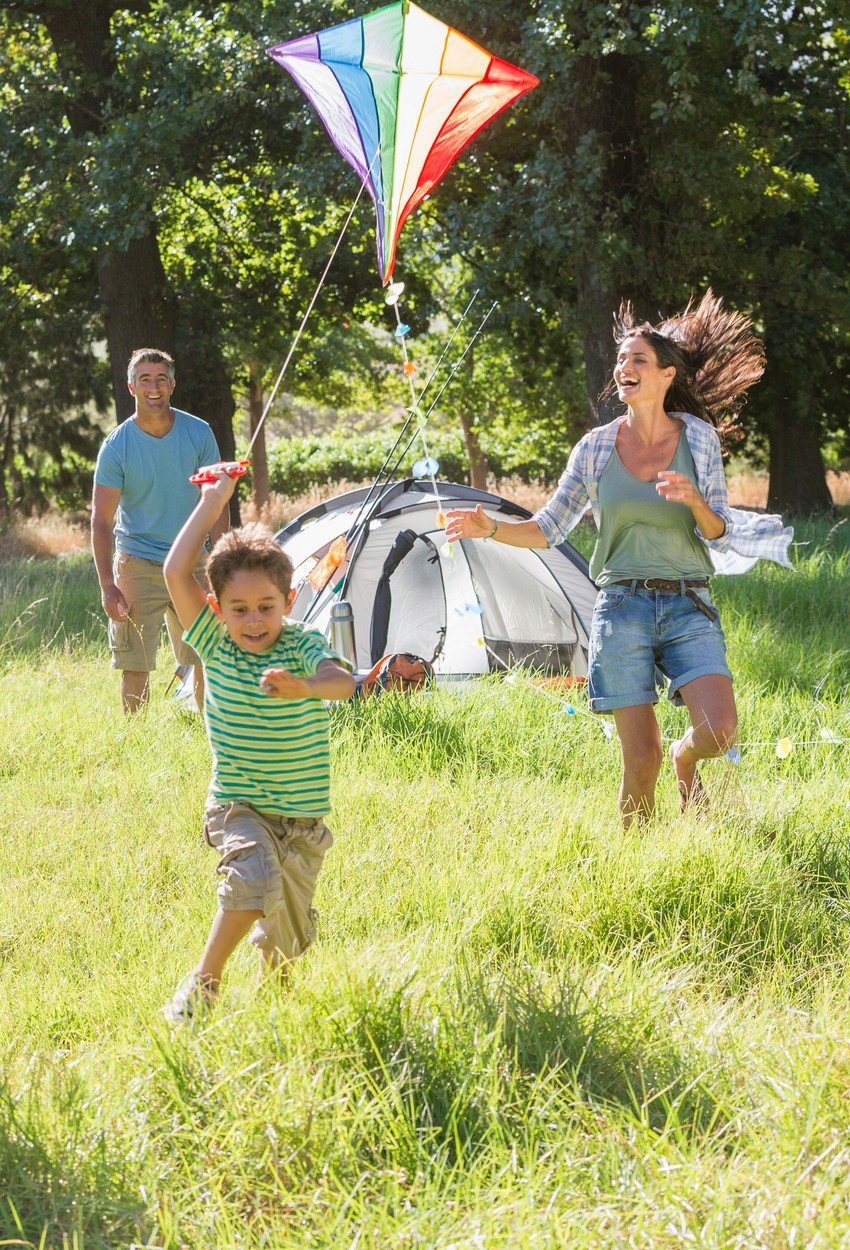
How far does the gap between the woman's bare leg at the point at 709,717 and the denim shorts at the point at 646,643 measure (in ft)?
0.15

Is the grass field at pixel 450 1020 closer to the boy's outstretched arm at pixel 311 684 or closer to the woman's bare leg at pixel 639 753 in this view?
the woman's bare leg at pixel 639 753

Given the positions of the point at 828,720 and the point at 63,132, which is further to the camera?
the point at 63,132

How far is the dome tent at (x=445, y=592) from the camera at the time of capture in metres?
7.79

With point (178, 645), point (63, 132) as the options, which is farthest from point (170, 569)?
point (63, 132)

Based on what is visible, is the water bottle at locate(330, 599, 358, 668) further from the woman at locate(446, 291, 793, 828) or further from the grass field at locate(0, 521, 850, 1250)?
the woman at locate(446, 291, 793, 828)

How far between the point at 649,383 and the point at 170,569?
6.60 feet

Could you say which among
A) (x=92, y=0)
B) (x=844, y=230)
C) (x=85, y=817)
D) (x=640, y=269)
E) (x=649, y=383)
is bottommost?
(x=85, y=817)

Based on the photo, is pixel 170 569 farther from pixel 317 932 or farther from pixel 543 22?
pixel 543 22

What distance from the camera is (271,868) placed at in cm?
311

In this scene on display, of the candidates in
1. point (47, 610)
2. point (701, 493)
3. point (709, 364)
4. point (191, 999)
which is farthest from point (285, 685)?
point (47, 610)

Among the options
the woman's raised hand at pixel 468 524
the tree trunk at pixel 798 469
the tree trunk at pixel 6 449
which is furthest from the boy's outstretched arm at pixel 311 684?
the tree trunk at pixel 6 449

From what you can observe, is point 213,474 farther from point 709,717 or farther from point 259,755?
point 709,717

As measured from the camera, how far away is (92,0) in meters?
15.1

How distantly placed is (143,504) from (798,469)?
12.9 meters
